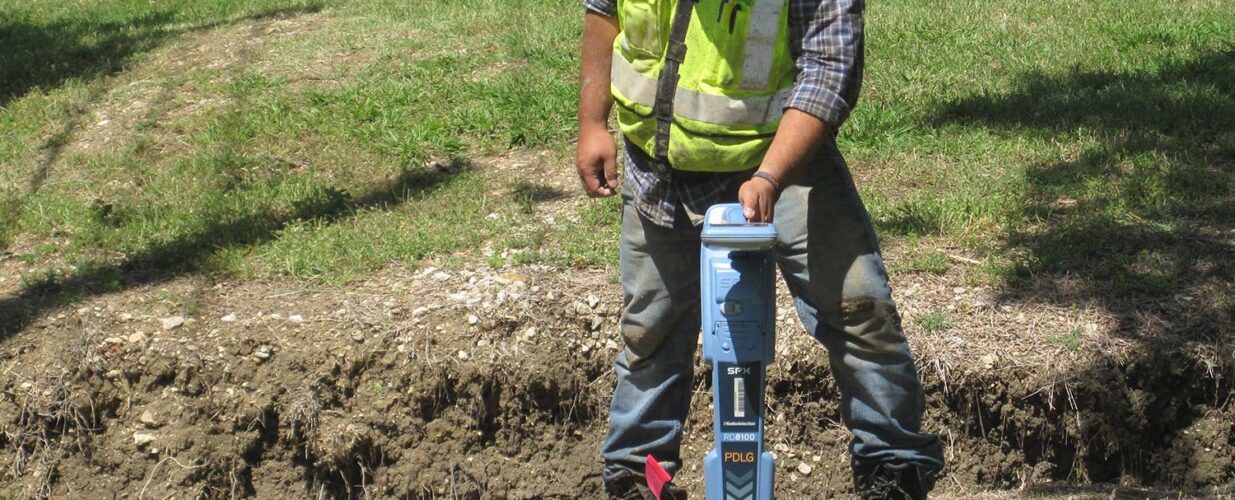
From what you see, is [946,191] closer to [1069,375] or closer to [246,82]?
[1069,375]

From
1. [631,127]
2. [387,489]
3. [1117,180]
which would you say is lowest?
[387,489]

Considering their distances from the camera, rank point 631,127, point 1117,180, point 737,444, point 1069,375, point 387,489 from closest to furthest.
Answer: point 737,444 < point 631,127 < point 1069,375 < point 387,489 < point 1117,180

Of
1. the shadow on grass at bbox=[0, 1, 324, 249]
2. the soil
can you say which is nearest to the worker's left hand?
the soil

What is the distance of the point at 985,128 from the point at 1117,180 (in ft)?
2.74

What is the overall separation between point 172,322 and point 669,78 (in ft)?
9.52

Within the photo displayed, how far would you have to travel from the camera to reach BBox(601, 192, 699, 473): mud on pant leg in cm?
335

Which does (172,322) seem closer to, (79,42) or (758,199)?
(758,199)

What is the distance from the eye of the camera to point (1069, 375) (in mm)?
4680

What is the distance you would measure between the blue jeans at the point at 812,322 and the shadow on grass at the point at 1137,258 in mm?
1597

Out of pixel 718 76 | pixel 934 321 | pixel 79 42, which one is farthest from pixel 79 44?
pixel 718 76

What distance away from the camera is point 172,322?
517 cm

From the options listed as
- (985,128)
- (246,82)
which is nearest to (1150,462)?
(985,128)

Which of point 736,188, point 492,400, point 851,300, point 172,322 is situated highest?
point 736,188

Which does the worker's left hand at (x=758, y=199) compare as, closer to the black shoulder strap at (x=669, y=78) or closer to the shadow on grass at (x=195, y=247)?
the black shoulder strap at (x=669, y=78)
